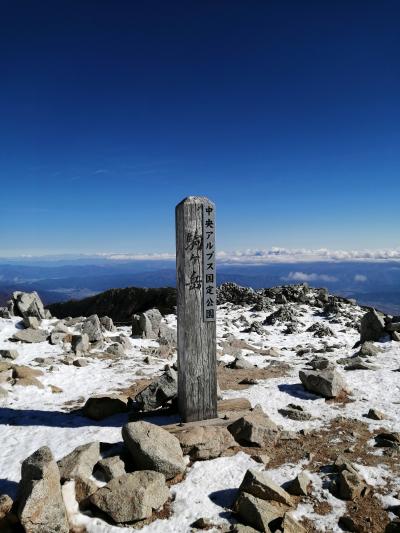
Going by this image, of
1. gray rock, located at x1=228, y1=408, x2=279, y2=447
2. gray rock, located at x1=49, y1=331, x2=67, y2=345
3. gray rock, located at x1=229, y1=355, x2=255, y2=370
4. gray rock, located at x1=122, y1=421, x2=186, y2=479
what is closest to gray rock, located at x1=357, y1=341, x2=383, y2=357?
gray rock, located at x1=229, y1=355, x2=255, y2=370

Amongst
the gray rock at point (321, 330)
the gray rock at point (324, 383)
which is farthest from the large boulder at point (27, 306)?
the gray rock at point (321, 330)

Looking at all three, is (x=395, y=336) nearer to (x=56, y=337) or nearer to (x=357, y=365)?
(x=357, y=365)

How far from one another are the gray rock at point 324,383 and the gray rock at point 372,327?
9511 millimetres

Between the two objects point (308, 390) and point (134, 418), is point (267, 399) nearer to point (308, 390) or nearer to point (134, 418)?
point (308, 390)

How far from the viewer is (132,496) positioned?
240 inches

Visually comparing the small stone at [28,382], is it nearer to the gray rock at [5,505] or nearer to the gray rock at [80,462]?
the gray rock at [80,462]

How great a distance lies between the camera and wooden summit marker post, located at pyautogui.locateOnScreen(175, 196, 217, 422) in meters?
8.59

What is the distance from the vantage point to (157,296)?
4147 cm

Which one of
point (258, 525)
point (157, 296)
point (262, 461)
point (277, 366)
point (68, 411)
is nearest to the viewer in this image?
point (258, 525)

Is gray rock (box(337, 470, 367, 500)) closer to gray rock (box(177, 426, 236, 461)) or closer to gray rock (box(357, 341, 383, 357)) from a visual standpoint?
gray rock (box(177, 426, 236, 461))

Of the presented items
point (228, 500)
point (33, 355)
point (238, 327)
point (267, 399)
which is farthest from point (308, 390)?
point (238, 327)

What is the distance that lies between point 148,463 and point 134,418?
290 cm

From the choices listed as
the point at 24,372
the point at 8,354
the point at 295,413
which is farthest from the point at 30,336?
the point at 295,413

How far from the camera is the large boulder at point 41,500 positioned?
5410mm
